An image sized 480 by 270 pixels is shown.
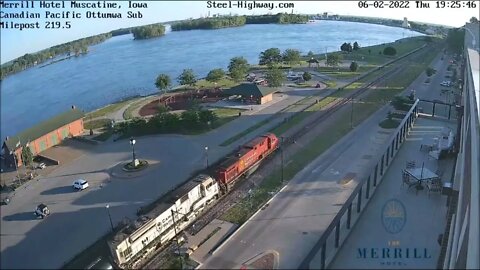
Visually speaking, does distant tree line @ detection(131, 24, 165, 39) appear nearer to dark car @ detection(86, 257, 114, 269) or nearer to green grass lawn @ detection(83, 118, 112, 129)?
green grass lawn @ detection(83, 118, 112, 129)

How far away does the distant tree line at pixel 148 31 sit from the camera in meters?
93.5

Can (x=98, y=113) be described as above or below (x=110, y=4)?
below

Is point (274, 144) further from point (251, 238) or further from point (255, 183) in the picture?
A: point (251, 238)

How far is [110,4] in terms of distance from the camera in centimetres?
1152

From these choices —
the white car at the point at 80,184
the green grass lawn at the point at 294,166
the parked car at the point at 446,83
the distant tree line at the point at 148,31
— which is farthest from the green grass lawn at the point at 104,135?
the distant tree line at the point at 148,31

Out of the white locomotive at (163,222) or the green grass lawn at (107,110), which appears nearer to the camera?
the white locomotive at (163,222)

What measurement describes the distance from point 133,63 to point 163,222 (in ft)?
177

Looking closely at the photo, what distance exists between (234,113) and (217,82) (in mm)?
14490

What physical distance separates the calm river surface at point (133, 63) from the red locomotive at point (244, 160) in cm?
762

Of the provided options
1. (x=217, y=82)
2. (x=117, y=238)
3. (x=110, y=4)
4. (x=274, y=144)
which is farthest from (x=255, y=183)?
(x=217, y=82)

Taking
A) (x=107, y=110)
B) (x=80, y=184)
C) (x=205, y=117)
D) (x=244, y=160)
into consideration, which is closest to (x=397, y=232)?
(x=244, y=160)

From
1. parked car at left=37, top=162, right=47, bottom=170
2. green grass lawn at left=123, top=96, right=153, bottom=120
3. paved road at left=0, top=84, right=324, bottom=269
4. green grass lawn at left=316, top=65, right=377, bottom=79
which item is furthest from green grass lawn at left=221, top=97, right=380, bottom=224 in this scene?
green grass lawn at left=316, top=65, right=377, bottom=79

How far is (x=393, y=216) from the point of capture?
17.0 meters

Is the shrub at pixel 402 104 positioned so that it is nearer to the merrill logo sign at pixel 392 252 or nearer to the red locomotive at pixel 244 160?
the red locomotive at pixel 244 160
